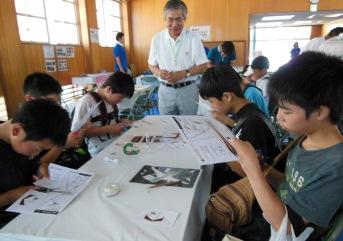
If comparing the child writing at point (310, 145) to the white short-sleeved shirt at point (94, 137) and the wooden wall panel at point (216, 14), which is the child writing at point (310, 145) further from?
the wooden wall panel at point (216, 14)

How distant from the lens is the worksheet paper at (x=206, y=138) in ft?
3.85

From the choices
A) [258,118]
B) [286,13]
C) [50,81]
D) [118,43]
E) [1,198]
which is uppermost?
[286,13]

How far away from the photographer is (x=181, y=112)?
2.55 meters

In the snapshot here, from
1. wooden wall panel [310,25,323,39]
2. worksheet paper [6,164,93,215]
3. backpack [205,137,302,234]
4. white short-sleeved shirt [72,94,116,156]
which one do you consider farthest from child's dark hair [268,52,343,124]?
wooden wall panel [310,25,323,39]

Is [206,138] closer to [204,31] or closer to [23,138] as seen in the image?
[23,138]

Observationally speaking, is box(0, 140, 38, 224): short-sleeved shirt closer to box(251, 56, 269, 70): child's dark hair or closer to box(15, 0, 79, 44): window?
box(251, 56, 269, 70): child's dark hair

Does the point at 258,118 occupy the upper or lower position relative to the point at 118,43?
lower

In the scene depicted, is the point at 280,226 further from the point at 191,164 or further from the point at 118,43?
the point at 118,43

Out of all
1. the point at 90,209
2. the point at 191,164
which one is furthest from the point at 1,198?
the point at 191,164

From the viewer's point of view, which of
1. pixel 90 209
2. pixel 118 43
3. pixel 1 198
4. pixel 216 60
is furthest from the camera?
pixel 118 43

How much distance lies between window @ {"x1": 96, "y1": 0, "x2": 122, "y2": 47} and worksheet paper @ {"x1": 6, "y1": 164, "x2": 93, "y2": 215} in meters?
6.39

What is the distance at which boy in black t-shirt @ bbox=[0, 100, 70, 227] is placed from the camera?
1.08 m

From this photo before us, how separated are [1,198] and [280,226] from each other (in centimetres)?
105

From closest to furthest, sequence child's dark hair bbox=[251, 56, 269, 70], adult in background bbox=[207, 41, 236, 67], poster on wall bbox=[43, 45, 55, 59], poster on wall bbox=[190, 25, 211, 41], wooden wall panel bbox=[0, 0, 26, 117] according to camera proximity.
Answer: child's dark hair bbox=[251, 56, 269, 70], wooden wall panel bbox=[0, 0, 26, 117], adult in background bbox=[207, 41, 236, 67], poster on wall bbox=[43, 45, 55, 59], poster on wall bbox=[190, 25, 211, 41]
